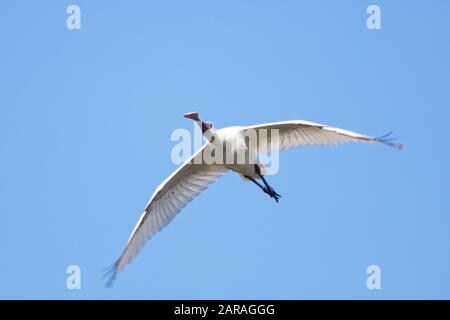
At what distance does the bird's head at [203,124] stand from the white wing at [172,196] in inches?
20.3

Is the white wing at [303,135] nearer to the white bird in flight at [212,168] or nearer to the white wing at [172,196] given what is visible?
the white bird in flight at [212,168]

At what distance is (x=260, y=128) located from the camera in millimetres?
15180

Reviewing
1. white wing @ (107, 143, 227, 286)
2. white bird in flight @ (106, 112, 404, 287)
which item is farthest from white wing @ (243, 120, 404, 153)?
white wing @ (107, 143, 227, 286)

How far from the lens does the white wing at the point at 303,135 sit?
47.9ft

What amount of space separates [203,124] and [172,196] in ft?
5.31

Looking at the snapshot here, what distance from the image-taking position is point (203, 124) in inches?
613

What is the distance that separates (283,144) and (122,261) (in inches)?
136

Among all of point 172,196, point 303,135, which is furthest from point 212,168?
point 303,135

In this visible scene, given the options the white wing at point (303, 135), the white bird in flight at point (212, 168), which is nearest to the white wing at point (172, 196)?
the white bird in flight at point (212, 168)

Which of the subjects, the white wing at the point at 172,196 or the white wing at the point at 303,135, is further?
the white wing at the point at 172,196

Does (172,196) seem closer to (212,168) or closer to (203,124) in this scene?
(212,168)
